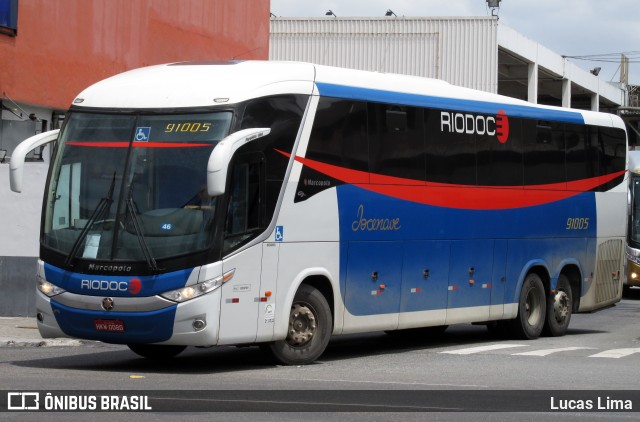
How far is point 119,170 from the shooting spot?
559 inches

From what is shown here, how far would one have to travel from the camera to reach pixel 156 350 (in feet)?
52.4

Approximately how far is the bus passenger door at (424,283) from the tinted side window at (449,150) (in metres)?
0.95

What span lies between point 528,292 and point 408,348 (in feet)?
8.31

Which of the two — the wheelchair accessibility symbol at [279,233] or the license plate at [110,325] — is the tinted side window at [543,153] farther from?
the license plate at [110,325]

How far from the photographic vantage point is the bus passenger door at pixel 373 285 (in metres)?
16.1

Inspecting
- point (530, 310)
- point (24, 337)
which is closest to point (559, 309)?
point (530, 310)

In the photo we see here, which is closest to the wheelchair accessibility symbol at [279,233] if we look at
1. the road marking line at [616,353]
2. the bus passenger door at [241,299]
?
the bus passenger door at [241,299]

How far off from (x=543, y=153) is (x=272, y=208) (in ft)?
22.7

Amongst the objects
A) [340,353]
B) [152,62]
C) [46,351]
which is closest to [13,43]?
[152,62]

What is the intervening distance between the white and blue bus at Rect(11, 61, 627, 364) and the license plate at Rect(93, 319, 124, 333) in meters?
0.02

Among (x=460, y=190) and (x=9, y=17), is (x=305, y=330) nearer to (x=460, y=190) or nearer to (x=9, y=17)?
(x=460, y=190)

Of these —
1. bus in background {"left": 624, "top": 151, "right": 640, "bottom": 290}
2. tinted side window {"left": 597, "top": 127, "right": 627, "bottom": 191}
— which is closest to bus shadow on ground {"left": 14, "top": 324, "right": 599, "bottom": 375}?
tinted side window {"left": 597, "top": 127, "right": 627, "bottom": 191}

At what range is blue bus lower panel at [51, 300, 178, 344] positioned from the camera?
1376 cm

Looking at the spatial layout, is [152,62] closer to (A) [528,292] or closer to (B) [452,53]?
(A) [528,292]
